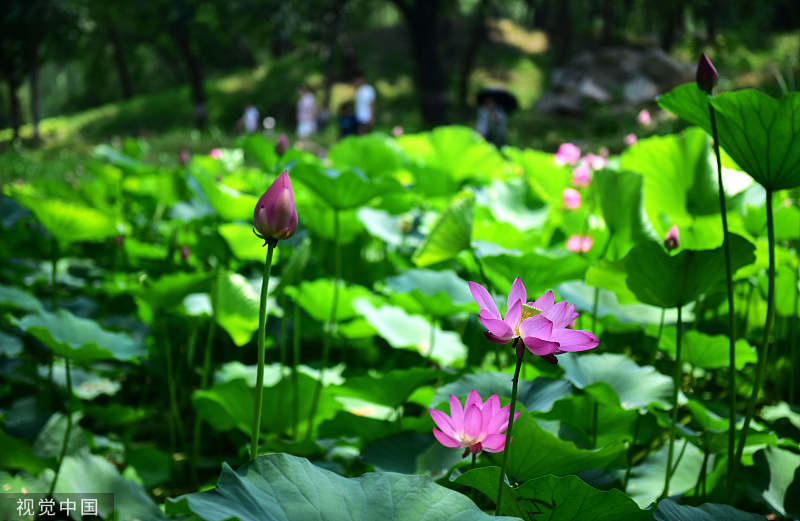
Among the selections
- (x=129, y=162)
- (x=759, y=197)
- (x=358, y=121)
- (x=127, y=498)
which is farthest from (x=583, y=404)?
(x=358, y=121)

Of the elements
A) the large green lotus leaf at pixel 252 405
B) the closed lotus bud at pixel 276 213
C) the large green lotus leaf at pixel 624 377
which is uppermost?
the closed lotus bud at pixel 276 213

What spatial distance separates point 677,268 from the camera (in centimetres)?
82

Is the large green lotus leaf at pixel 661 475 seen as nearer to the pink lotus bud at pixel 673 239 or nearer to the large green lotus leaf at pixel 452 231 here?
the pink lotus bud at pixel 673 239

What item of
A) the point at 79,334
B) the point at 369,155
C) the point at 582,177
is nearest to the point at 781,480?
the point at 79,334

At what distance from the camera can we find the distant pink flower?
53 centimetres

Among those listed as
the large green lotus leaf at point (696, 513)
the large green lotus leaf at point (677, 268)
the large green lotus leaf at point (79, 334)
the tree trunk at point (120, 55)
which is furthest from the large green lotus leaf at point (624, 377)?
the tree trunk at point (120, 55)

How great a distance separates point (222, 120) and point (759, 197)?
1624 centimetres

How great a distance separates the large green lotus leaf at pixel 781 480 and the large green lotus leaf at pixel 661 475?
4.2 inches

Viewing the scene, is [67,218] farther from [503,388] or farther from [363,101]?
[363,101]

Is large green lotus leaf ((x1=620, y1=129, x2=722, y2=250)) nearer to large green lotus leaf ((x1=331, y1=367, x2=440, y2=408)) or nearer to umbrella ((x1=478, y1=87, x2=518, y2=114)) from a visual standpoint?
large green lotus leaf ((x1=331, y1=367, x2=440, y2=408))

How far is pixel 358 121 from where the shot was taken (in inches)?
265

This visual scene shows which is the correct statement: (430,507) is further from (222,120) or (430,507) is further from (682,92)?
(222,120)

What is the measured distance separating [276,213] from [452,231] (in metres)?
0.61

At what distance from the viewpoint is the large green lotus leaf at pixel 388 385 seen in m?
0.99
